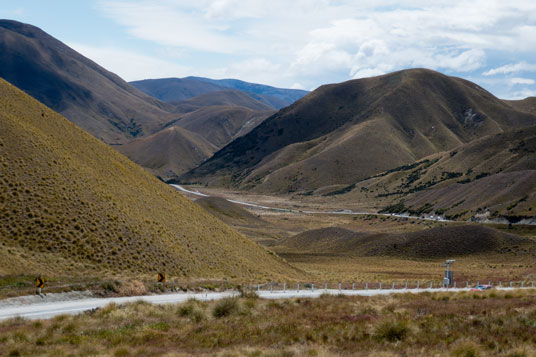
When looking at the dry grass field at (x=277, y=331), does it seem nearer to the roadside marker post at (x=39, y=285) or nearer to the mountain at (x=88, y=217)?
the roadside marker post at (x=39, y=285)

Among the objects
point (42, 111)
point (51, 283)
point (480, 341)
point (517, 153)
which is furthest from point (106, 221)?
point (517, 153)

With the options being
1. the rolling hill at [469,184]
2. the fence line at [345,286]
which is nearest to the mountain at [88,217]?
the fence line at [345,286]

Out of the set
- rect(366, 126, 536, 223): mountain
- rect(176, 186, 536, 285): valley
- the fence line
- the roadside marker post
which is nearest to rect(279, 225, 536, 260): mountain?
rect(176, 186, 536, 285): valley

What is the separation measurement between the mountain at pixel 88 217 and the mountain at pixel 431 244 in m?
29.3

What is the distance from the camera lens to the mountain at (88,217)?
115ft

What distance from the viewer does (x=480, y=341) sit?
1426cm

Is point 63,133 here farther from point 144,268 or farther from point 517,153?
point 517,153

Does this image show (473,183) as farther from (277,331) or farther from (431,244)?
(277,331)

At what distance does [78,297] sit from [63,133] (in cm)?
2852

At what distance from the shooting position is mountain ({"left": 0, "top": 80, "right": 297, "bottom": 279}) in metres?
35.0

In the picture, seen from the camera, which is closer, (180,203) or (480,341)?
(480,341)

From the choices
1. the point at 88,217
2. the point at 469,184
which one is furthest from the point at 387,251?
the point at 88,217

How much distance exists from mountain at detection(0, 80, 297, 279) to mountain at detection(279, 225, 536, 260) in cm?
2931

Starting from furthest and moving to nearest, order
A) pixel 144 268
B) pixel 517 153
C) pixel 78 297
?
pixel 517 153, pixel 144 268, pixel 78 297
